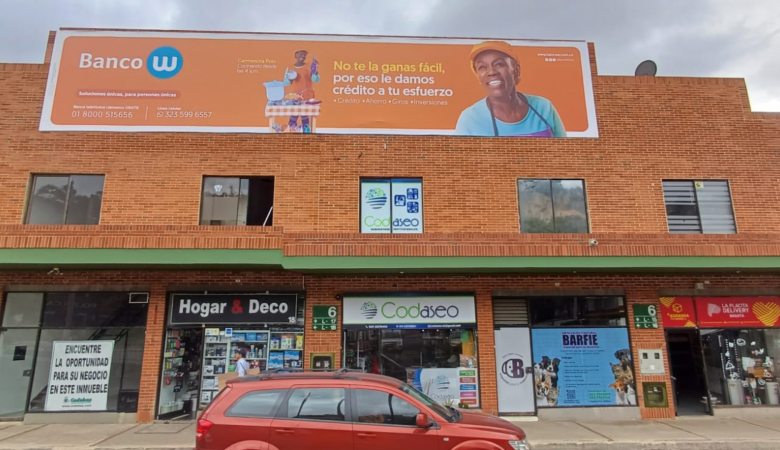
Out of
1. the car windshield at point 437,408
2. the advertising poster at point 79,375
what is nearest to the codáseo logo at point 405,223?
the car windshield at point 437,408

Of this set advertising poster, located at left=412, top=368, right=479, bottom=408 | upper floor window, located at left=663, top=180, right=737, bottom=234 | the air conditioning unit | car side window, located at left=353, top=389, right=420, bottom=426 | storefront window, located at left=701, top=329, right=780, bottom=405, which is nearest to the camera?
car side window, located at left=353, top=389, right=420, bottom=426

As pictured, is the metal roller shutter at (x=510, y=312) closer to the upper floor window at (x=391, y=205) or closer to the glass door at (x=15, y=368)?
the upper floor window at (x=391, y=205)

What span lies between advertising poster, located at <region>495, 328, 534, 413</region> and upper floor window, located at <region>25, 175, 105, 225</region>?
1016 centimetres

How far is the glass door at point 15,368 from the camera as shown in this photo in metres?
10.0

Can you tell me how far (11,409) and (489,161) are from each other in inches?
489

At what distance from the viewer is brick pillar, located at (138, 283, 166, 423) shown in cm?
997

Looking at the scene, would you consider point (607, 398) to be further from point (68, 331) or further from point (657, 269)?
point (68, 331)

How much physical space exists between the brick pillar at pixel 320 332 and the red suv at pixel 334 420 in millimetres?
4610

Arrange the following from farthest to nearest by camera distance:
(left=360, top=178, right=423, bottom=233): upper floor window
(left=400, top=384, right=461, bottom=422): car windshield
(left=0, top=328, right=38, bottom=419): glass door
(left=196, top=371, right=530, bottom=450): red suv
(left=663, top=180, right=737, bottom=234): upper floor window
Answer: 1. (left=663, top=180, right=737, bottom=234): upper floor window
2. (left=360, top=178, right=423, bottom=233): upper floor window
3. (left=0, top=328, right=38, bottom=419): glass door
4. (left=400, top=384, right=461, bottom=422): car windshield
5. (left=196, top=371, right=530, bottom=450): red suv

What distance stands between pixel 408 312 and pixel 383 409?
520cm

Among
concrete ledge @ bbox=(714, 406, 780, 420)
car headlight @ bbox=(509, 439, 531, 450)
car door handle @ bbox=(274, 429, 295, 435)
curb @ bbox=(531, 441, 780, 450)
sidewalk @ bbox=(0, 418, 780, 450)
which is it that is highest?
car door handle @ bbox=(274, 429, 295, 435)

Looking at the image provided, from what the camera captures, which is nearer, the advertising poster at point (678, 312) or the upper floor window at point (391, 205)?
the advertising poster at point (678, 312)

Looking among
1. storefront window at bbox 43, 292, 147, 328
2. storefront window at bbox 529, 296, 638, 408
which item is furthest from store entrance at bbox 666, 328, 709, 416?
storefront window at bbox 43, 292, 147, 328

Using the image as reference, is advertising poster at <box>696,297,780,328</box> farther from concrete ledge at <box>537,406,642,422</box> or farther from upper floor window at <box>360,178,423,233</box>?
upper floor window at <box>360,178,423,233</box>
